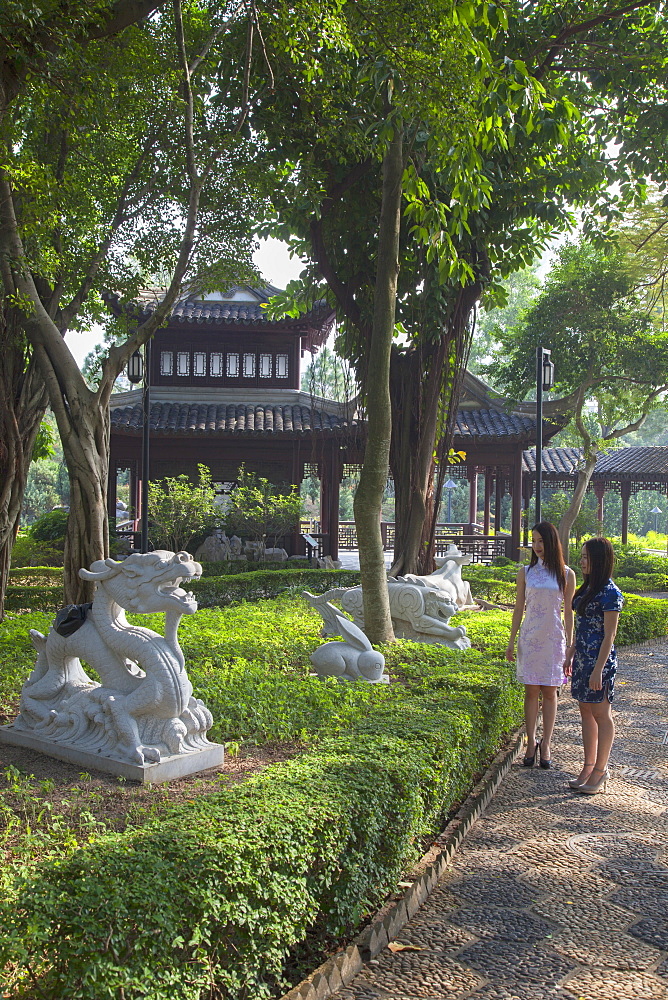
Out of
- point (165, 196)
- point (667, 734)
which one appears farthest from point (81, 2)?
point (667, 734)

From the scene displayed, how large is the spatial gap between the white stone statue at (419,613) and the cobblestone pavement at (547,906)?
2639 millimetres

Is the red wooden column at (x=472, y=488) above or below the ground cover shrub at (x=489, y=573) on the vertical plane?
above

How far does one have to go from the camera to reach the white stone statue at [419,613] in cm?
780

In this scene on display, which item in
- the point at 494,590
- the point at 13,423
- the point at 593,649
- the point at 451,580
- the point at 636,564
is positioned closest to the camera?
the point at 593,649

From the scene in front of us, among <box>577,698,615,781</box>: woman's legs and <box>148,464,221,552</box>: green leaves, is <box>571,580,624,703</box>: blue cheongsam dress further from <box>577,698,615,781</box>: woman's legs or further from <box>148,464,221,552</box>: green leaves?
<box>148,464,221,552</box>: green leaves

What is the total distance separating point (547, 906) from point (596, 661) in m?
1.74

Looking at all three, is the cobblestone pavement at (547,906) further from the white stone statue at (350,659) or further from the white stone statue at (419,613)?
the white stone statue at (419,613)

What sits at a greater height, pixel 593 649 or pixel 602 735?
pixel 593 649

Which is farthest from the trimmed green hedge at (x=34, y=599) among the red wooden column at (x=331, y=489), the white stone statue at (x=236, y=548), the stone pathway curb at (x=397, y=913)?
the stone pathway curb at (x=397, y=913)

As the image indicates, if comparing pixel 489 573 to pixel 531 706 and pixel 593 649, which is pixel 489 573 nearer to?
pixel 531 706

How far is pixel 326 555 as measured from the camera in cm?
1923

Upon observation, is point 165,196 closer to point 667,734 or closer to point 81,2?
point 81,2

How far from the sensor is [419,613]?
25.9ft

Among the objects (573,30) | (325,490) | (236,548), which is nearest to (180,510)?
(236,548)
